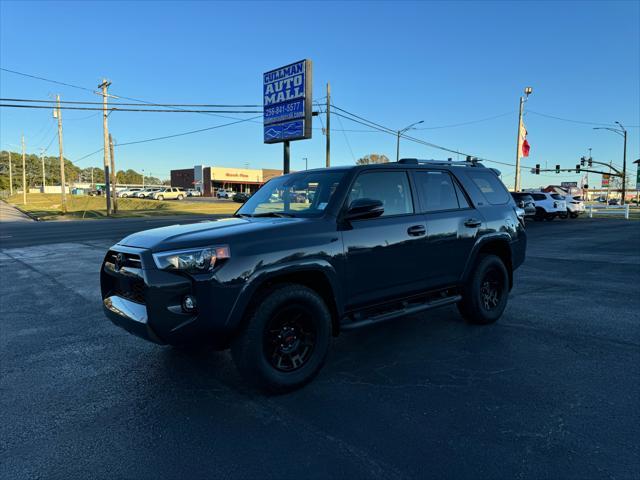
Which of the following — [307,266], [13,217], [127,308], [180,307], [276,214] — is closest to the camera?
[180,307]

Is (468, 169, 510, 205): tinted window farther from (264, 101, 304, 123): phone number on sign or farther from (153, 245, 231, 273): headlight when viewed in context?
(264, 101, 304, 123): phone number on sign

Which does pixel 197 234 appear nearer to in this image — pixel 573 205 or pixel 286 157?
pixel 286 157

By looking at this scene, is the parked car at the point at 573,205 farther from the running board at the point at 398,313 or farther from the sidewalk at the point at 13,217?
the sidewalk at the point at 13,217

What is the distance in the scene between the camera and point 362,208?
3.80 m

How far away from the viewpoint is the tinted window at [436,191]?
4.75m

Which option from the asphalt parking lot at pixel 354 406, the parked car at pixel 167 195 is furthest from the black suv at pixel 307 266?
the parked car at pixel 167 195

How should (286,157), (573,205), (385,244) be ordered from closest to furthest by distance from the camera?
(385,244), (286,157), (573,205)

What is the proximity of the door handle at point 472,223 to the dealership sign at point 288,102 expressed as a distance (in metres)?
15.5

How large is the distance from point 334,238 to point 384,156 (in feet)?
337

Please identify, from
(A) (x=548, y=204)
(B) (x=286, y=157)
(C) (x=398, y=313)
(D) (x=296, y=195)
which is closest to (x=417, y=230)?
(C) (x=398, y=313)

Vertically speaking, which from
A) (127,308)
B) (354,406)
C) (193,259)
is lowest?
(354,406)

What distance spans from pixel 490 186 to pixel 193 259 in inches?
158

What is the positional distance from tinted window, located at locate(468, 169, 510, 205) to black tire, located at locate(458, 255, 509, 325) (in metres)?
0.76

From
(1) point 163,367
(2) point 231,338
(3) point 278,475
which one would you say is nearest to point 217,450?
(3) point 278,475
